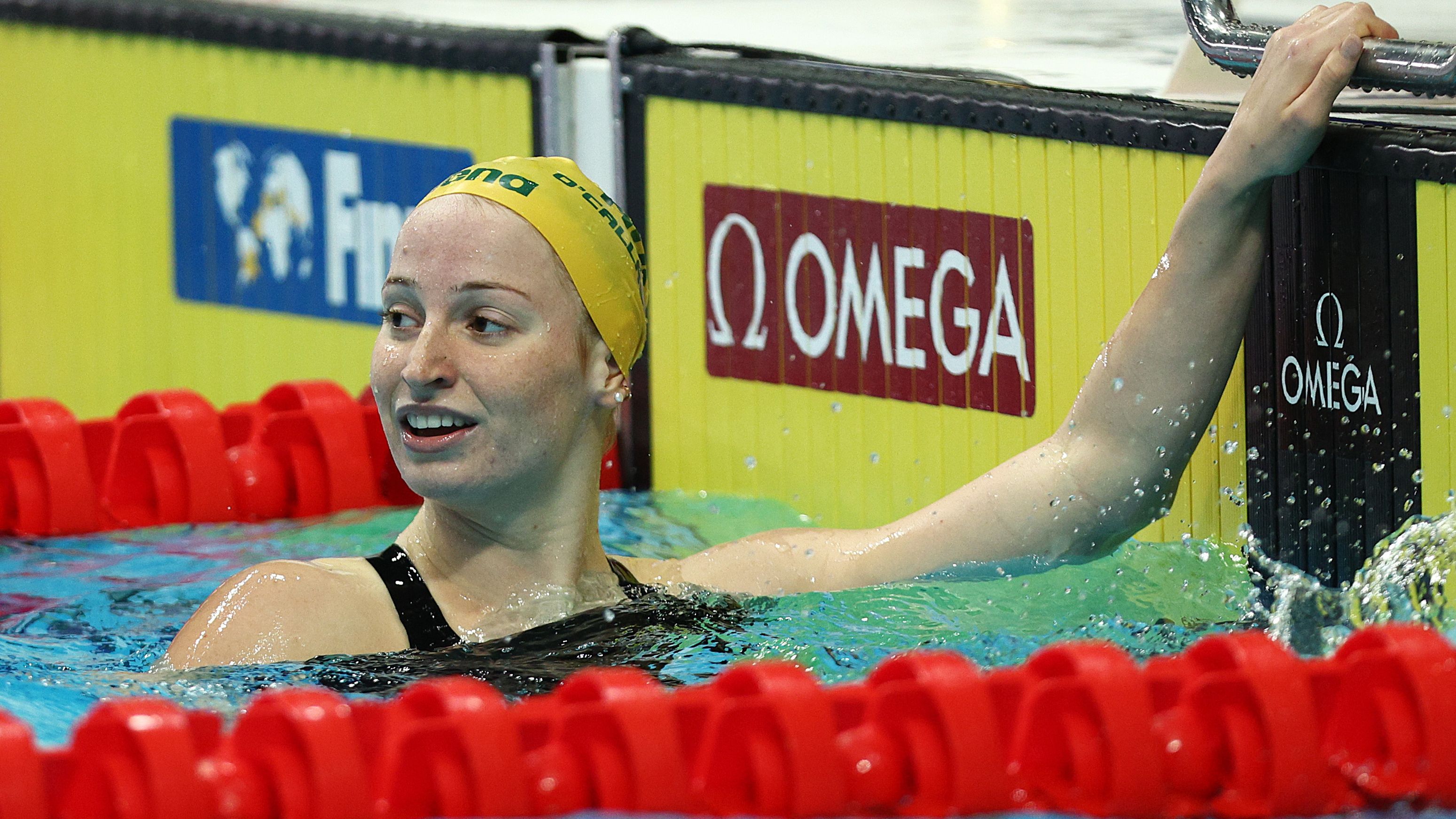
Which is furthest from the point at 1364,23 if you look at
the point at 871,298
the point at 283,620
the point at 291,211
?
the point at 291,211

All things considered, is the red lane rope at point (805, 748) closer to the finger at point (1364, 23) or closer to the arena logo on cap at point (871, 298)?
the finger at point (1364, 23)

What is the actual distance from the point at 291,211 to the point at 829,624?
219 centimetres

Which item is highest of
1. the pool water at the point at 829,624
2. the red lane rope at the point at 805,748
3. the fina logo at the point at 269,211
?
the fina logo at the point at 269,211

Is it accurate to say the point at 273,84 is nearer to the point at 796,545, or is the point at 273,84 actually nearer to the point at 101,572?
the point at 101,572

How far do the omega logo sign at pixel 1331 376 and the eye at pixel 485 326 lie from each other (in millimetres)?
1035

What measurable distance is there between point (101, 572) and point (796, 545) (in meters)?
1.24

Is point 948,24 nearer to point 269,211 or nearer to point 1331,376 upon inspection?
point 269,211

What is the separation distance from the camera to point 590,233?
2387 millimetres

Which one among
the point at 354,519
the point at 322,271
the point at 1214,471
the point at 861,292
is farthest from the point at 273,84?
the point at 1214,471

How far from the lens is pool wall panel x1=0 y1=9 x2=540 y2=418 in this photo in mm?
4020

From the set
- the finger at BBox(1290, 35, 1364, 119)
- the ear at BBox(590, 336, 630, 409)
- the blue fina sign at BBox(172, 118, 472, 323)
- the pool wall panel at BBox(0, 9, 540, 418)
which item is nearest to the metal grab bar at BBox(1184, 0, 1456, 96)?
the finger at BBox(1290, 35, 1364, 119)

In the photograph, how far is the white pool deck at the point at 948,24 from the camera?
3857mm

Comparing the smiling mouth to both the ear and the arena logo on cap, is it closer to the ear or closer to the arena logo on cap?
the ear

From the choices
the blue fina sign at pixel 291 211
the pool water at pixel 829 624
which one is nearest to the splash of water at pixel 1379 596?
the pool water at pixel 829 624
